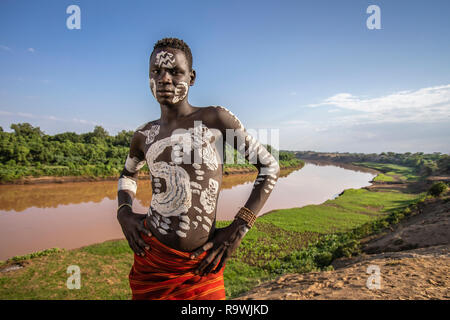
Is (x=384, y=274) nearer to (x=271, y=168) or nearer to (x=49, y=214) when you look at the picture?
(x=271, y=168)

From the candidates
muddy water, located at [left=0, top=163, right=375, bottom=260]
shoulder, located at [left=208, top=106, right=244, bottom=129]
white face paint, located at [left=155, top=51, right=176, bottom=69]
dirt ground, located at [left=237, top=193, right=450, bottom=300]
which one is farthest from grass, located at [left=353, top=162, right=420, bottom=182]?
white face paint, located at [left=155, top=51, right=176, bottom=69]

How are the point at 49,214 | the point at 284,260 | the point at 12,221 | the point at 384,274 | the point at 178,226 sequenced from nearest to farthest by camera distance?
the point at 178,226, the point at 384,274, the point at 284,260, the point at 12,221, the point at 49,214

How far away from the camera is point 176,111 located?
1.67m

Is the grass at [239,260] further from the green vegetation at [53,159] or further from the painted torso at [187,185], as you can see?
the green vegetation at [53,159]

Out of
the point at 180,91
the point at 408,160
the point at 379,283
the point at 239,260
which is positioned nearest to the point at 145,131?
the point at 180,91

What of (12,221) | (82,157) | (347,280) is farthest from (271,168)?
(82,157)

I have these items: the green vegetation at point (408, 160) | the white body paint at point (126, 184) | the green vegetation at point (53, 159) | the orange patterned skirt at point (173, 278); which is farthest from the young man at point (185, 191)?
the green vegetation at point (408, 160)

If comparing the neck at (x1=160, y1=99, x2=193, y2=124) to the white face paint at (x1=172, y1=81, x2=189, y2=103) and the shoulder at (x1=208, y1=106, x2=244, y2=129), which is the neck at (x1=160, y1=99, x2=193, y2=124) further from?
the shoulder at (x1=208, y1=106, x2=244, y2=129)

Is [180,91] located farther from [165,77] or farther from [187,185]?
[187,185]

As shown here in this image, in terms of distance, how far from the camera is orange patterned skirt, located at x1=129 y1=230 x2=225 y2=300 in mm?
1530

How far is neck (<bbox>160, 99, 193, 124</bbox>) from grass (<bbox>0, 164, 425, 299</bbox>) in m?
6.50

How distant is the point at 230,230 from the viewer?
150cm

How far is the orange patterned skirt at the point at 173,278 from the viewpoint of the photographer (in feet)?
5.02
